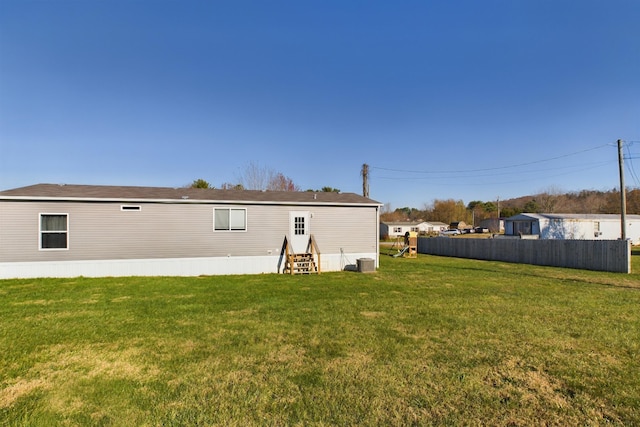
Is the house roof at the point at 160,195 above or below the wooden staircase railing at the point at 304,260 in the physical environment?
above

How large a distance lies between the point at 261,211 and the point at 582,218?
2950 centimetres

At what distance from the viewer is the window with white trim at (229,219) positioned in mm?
12273

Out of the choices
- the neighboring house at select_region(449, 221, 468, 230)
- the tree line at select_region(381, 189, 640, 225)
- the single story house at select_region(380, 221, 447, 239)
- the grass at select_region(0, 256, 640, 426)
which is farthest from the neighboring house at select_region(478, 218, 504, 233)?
the grass at select_region(0, 256, 640, 426)

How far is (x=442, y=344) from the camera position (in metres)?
4.73

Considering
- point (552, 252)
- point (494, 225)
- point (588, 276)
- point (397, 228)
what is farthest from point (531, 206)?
point (588, 276)

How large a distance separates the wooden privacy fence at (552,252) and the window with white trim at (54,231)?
66.2 ft

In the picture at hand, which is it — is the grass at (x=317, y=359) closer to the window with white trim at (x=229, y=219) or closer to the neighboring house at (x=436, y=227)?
the window with white trim at (x=229, y=219)

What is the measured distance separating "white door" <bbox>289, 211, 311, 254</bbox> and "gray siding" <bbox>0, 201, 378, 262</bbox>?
211 mm

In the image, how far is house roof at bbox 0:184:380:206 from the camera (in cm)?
1067

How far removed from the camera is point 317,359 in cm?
419

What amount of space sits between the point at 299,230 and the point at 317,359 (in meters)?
9.02

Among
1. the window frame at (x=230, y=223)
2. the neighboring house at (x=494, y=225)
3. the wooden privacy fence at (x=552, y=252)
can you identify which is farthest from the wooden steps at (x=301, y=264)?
the neighboring house at (x=494, y=225)

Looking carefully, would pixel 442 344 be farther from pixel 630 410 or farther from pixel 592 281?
pixel 592 281

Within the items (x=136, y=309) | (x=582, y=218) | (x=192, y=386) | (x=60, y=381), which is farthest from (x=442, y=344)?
(x=582, y=218)
